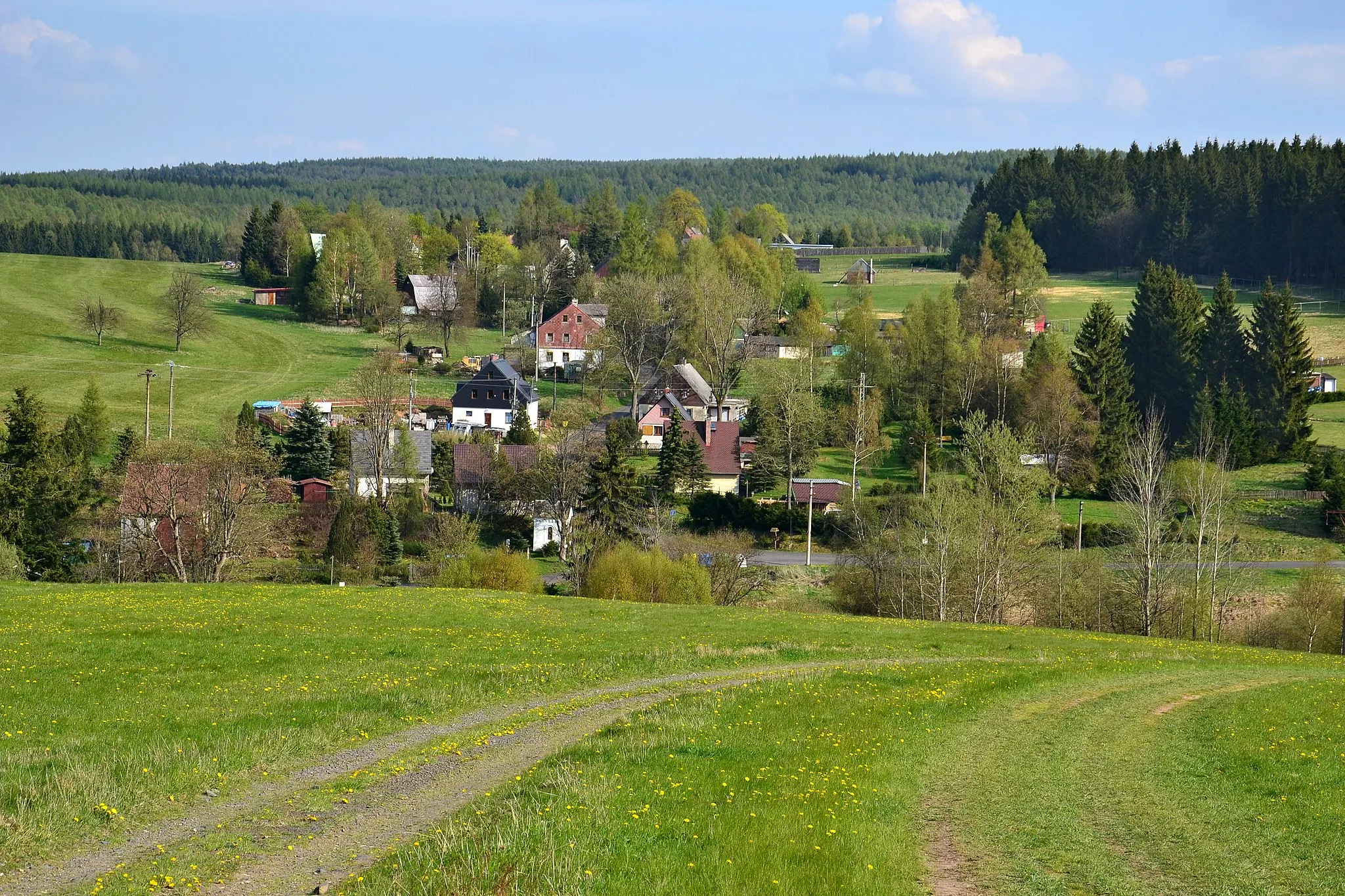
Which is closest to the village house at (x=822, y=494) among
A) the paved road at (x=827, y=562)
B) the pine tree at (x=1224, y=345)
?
the paved road at (x=827, y=562)

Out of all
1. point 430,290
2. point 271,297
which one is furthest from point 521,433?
point 271,297

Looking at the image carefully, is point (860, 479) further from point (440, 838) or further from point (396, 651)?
point (440, 838)

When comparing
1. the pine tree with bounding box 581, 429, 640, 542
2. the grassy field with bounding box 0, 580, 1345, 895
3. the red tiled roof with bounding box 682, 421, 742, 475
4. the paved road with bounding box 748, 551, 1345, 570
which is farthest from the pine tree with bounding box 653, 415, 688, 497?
the grassy field with bounding box 0, 580, 1345, 895

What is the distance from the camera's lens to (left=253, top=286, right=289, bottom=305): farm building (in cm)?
13888

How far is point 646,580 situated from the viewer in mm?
49406

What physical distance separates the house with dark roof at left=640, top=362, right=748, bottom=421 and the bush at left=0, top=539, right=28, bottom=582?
5145cm

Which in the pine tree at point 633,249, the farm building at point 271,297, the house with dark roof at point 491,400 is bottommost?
the house with dark roof at point 491,400

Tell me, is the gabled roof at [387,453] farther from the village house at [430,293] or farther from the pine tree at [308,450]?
the village house at [430,293]

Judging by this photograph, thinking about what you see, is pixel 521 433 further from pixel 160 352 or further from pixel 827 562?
pixel 160 352

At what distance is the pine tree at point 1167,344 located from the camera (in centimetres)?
8869

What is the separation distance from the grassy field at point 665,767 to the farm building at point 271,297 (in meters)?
116

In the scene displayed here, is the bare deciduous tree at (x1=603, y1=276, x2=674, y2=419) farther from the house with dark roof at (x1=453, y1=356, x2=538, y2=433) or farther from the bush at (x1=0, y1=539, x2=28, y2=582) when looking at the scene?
the bush at (x1=0, y1=539, x2=28, y2=582)

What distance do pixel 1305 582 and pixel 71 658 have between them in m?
44.8

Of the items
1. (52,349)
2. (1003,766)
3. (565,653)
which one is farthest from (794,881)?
(52,349)
